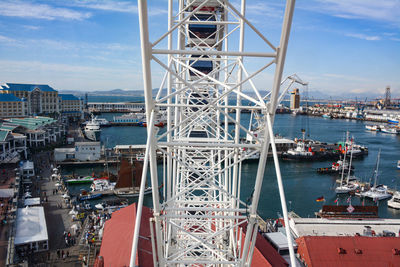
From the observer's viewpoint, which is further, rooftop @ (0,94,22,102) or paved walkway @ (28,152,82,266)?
rooftop @ (0,94,22,102)

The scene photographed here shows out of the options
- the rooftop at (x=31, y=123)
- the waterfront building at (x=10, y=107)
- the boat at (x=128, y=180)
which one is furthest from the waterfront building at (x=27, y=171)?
the waterfront building at (x=10, y=107)

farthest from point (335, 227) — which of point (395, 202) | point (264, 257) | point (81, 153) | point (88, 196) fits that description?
point (81, 153)

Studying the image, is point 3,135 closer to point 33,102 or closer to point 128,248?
point 128,248

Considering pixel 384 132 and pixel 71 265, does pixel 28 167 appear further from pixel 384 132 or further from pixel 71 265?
pixel 384 132

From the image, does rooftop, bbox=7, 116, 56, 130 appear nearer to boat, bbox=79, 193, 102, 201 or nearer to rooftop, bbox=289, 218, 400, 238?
boat, bbox=79, 193, 102, 201

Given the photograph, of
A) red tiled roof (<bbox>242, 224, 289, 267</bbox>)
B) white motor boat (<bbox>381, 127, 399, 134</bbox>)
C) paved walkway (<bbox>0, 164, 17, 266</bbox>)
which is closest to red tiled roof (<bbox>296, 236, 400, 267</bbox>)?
red tiled roof (<bbox>242, 224, 289, 267</bbox>)

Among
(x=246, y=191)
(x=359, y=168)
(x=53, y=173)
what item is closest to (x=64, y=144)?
(x=53, y=173)
